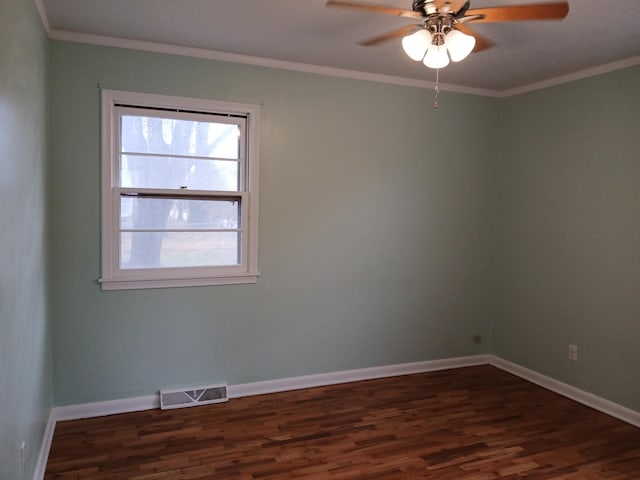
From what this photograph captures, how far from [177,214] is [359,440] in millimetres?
1968

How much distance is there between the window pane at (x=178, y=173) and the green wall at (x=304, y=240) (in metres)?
0.22

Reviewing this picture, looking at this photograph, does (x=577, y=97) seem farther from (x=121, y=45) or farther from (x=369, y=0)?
(x=121, y=45)

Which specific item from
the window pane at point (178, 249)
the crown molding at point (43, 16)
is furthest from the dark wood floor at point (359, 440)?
the crown molding at point (43, 16)

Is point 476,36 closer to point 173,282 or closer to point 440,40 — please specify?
point 440,40

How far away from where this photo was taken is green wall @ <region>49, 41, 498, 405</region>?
3.18m

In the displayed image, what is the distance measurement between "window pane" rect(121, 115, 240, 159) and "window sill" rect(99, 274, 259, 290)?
2.95ft

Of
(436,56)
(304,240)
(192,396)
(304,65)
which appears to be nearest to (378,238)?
(304,240)

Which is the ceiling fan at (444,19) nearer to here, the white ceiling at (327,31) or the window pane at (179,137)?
the white ceiling at (327,31)

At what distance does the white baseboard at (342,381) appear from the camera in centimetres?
320

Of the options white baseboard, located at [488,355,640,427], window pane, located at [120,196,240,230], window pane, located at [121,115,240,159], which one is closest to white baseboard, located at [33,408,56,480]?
window pane, located at [120,196,240,230]

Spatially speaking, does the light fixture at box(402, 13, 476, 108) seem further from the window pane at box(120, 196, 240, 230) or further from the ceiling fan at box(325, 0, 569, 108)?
the window pane at box(120, 196, 240, 230)

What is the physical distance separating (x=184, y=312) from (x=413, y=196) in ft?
6.95

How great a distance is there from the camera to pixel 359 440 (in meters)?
3.02

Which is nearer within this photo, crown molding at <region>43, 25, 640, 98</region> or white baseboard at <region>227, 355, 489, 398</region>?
crown molding at <region>43, 25, 640, 98</region>
